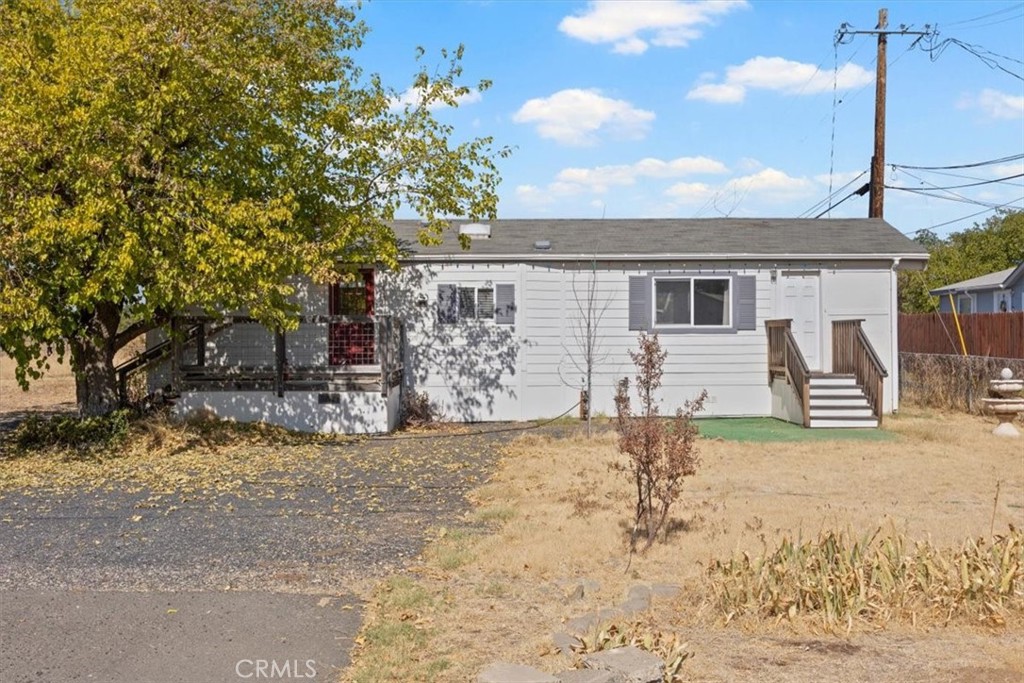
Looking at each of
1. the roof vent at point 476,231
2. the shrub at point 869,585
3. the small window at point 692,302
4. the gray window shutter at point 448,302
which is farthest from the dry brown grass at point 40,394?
the shrub at point 869,585

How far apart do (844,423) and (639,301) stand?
403 cm

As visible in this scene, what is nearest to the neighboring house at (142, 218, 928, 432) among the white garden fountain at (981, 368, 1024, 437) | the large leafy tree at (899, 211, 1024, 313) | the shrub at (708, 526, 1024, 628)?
the white garden fountain at (981, 368, 1024, 437)

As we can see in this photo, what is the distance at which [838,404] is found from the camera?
49.0ft

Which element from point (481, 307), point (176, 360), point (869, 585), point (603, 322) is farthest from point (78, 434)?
point (869, 585)

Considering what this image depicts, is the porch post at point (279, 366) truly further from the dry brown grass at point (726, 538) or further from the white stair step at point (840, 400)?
the white stair step at point (840, 400)

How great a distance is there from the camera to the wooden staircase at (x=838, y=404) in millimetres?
14641

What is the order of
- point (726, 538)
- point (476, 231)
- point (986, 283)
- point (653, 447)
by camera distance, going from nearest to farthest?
point (653, 447) < point (726, 538) < point (476, 231) < point (986, 283)

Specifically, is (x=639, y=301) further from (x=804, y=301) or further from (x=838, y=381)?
(x=838, y=381)

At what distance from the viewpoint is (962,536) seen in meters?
7.13

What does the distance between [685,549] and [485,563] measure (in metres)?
1.53

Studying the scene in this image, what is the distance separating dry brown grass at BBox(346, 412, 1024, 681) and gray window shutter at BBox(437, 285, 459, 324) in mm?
3539

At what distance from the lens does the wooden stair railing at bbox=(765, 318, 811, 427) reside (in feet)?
48.3

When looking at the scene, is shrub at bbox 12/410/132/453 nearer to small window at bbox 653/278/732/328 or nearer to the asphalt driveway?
the asphalt driveway

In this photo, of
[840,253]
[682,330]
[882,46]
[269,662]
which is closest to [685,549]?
[269,662]
